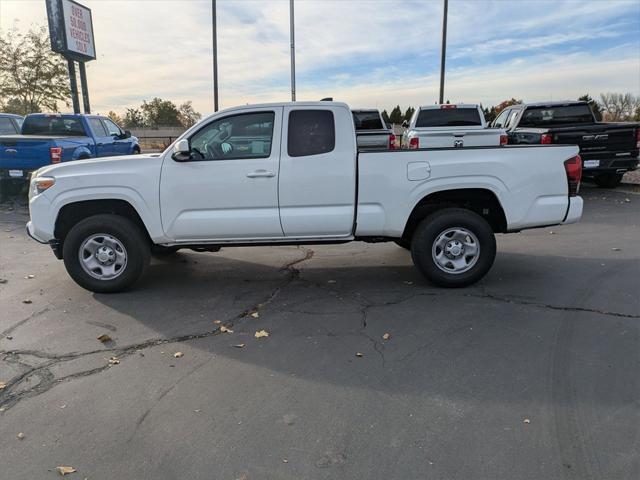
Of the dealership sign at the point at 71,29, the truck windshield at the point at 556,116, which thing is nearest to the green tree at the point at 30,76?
the dealership sign at the point at 71,29

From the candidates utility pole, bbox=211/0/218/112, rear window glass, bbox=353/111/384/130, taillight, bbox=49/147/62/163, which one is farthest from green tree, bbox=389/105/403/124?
taillight, bbox=49/147/62/163

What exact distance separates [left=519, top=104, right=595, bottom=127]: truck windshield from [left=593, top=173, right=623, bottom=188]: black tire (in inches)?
55.0

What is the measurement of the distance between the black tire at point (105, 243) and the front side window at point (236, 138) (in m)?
1.12

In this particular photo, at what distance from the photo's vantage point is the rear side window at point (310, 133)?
214 inches

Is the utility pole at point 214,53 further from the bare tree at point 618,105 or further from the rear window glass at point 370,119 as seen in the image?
the bare tree at point 618,105

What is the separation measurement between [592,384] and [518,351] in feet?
2.02

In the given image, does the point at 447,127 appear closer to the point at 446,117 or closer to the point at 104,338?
the point at 446,117

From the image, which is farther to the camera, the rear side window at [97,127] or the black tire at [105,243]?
the rear side window at [97,127]

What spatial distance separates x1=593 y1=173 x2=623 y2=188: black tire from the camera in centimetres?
1276

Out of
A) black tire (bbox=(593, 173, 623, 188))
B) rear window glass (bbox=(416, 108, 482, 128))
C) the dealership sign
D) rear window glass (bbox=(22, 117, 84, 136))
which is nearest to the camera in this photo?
black tire (bbox=(593, 173, 623, 188))

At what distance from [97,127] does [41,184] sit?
9.14 meters

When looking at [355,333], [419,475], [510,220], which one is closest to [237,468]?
[419,475]

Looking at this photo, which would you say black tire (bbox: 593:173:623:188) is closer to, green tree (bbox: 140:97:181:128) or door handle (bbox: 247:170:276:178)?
door handle (bbox: 247:170:276:178)

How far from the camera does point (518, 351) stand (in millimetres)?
4023
